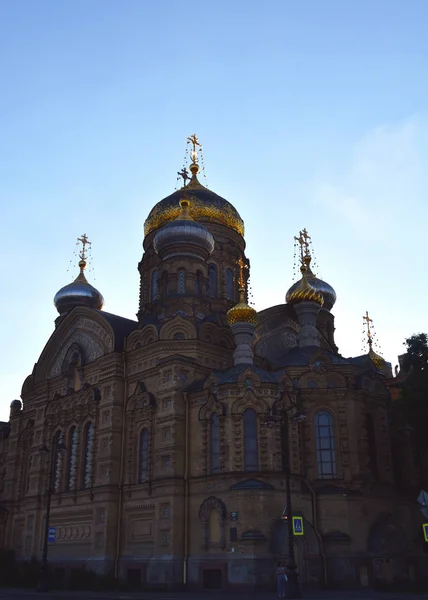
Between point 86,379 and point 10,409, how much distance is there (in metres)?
7.33

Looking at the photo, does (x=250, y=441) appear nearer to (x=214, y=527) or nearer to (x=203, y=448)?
(x=203, y=448)

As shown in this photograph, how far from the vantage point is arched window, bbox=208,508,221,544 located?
67.2 ft

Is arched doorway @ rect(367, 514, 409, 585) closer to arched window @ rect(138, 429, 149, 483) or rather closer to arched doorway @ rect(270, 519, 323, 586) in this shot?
arched doorway @ rect(270, 519, 323, 586)

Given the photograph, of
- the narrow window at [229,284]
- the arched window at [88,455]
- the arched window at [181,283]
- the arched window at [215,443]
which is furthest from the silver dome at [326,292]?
the arched window at [88,455]

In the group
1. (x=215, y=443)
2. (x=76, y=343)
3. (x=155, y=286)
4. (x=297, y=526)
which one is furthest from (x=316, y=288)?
(x=297, y=526)

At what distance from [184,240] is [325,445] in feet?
35.9

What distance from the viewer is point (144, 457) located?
78.1ft

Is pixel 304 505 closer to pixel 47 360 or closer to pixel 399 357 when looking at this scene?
pixel 47 360

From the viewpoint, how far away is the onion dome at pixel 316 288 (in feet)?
95.2

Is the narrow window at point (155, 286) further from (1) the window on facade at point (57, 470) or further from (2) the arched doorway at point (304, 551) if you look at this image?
(2) the arched doorway at point (304, 551)

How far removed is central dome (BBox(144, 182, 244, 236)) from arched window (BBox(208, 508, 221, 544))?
14.9 metres

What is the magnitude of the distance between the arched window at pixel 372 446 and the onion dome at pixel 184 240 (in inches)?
408

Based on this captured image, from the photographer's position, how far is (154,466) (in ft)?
75.0

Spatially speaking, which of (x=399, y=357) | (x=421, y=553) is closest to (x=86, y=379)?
(x=421, y=553)
